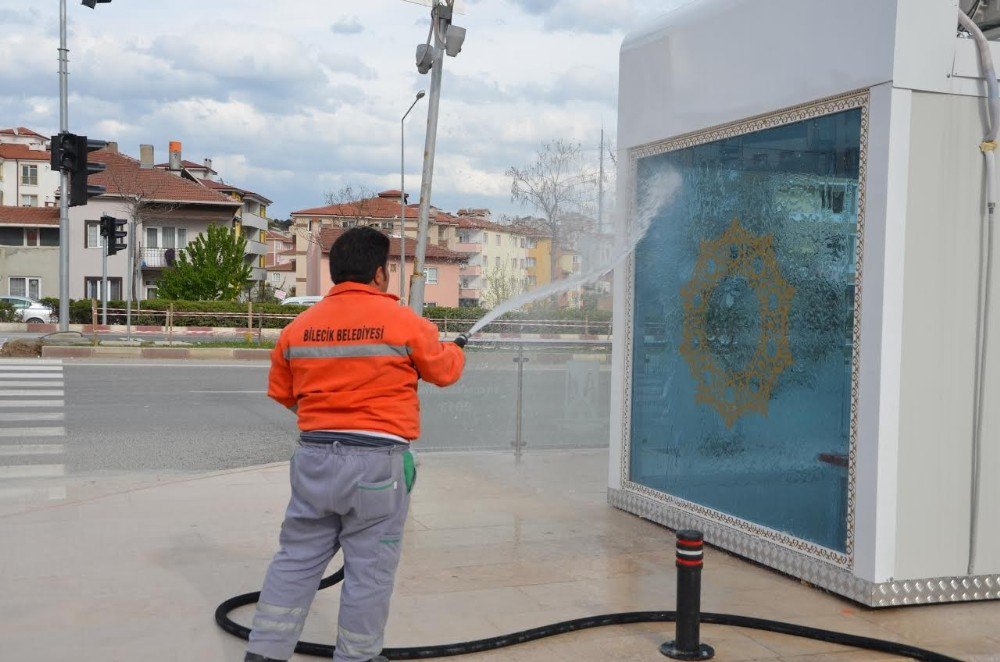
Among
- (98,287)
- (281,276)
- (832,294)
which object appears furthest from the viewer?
(281,276)

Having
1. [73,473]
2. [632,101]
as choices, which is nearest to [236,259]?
[73,473]

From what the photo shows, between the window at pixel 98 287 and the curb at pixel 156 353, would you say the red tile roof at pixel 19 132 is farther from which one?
the curb at pixel 156 353

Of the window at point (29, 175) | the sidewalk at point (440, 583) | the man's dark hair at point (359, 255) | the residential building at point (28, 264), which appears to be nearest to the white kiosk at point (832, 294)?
the sidewalk at point (440, 583)

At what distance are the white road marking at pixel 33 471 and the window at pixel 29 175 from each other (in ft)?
252

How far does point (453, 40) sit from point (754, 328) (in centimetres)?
358

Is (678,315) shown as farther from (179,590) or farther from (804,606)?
(179,590)

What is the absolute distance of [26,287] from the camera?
57.4m

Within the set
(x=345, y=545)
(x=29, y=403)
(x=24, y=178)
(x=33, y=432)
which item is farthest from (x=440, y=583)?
(x=24, y=178)

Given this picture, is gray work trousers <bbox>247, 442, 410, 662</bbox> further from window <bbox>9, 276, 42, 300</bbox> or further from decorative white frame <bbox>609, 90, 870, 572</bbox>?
window <bbox>9, 276, 42, 300</bbox>

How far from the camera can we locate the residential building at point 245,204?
78.7 meters

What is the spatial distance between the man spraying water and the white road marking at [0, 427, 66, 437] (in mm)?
9010

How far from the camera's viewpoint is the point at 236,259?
52719mm

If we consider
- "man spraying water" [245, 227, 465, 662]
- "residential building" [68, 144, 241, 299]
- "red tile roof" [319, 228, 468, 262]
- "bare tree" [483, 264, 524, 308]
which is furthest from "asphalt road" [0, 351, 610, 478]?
"red tile roof" [319, 228, 468, 262]

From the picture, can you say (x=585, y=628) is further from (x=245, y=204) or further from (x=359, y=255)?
(x=245, y=204)
